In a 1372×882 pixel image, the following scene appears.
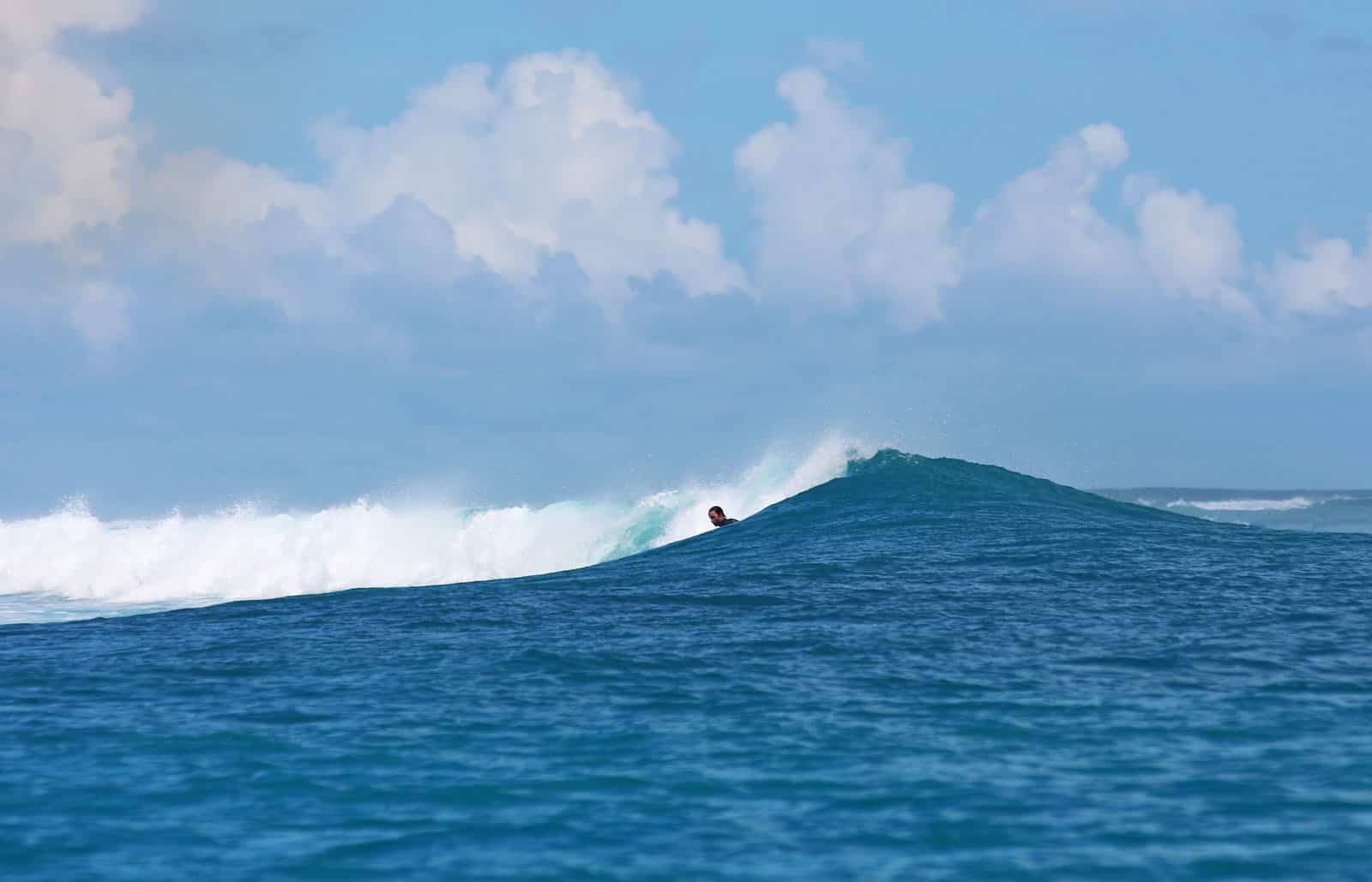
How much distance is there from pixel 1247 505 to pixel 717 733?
78.3m

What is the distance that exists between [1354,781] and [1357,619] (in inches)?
297

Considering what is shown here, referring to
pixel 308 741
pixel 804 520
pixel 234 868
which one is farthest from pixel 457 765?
pixel 804 520

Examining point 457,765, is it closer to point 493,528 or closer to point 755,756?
point 755,756

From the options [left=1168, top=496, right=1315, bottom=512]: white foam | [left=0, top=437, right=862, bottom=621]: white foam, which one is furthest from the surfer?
[left=1168, top=496, right=1315, bottom=512]: white foam

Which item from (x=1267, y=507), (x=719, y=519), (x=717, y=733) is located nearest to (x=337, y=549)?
(x=719, y=519)

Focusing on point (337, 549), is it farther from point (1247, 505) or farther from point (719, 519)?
point (1247, 505)

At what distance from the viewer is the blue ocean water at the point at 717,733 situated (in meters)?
7.62

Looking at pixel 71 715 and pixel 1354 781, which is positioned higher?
pixel 71 715

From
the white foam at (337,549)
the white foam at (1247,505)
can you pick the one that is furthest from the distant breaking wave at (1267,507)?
the white foam at (337,549)

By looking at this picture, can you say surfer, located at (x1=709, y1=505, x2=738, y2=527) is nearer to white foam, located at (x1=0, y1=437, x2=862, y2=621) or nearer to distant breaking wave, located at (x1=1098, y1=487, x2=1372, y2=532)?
white foam, located at (x1=0, y1=437, x2=862, y2=621)

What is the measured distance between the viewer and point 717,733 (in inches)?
408

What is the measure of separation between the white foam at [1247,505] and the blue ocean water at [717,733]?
59405mm

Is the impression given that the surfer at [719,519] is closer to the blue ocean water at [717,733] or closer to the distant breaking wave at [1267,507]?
the blue ocean water at [717,733]

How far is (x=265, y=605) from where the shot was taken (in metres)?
19.2
